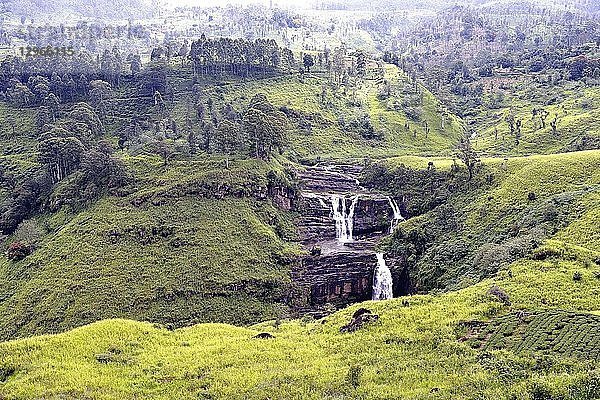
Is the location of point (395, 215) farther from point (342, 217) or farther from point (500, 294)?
point (500, 294)

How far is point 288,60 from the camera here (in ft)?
385

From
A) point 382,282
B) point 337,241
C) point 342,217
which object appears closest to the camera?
point 382,282

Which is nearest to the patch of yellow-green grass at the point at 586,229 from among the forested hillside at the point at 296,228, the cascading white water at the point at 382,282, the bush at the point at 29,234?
the forested hillside at the point at 296,228

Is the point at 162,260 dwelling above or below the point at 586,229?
below

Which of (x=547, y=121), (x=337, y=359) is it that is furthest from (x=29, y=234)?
(x=547, y=121)

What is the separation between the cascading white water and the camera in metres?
58.2

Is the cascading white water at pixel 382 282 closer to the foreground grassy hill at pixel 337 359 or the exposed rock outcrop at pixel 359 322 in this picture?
the foreground grassy hill at pixel 337 359

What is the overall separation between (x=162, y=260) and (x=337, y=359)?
33320 millimetres

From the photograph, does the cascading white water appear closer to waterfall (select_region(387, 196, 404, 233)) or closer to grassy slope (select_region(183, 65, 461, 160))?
waterfall (select_region(387, 196, 404, 233))

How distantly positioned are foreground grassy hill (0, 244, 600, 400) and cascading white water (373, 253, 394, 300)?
23325 mm

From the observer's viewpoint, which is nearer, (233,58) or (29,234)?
(29,234)

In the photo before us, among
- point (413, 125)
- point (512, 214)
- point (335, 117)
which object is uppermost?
point (335, 117)

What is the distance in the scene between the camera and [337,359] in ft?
87.2

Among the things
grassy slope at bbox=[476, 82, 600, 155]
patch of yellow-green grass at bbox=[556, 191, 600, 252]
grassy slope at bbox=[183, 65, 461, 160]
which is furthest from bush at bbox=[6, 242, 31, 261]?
grassy slope at bbox=[476, 82, 600, 155]
